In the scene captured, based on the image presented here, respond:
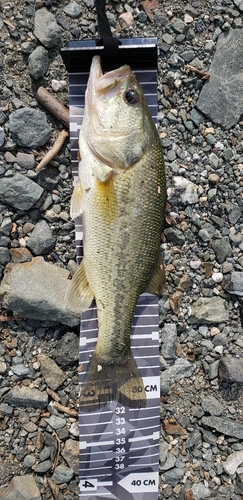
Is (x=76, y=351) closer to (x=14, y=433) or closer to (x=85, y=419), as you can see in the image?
(x=85, y=419)

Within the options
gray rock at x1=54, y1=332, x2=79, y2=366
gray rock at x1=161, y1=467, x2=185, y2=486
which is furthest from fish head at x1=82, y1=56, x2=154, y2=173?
gray rock at x1=161, y1=467, x2=185, y2=486

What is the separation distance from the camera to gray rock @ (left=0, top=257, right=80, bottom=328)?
126 inches

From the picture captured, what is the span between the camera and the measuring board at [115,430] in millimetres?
3262

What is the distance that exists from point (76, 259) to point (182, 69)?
71.0 inches

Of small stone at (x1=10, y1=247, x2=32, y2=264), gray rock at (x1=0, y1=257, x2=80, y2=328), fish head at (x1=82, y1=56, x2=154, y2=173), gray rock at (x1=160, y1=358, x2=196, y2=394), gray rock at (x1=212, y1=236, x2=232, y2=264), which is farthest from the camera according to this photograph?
gray rock at (x1=212, y1=236, x2=232, y2=264)

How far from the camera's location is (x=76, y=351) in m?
3.34

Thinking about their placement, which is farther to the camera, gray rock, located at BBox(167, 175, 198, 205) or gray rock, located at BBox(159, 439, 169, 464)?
gray rock, located at BBox(167, 175, 198, 205)

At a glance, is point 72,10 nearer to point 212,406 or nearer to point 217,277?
point 217,277

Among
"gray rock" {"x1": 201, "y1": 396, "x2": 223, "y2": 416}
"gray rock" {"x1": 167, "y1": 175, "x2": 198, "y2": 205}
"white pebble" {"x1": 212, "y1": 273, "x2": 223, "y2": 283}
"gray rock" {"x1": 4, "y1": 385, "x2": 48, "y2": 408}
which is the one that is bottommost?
"gray rock" {"x1": 201, "y1": 396, "x2": 223, "y2": 416}

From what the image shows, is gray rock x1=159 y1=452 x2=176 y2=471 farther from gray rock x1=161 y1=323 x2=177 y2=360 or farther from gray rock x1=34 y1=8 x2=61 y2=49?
gray rock x1=34 y1=8 x2=61 y2=49

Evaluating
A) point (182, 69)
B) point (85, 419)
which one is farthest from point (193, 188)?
point (85, 419)

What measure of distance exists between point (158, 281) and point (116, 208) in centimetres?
70

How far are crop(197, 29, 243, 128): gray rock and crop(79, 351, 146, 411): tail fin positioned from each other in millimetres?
2091

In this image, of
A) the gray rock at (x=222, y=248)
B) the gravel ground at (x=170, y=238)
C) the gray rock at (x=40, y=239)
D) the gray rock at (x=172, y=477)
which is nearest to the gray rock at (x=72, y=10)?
the gravel ground at (x=170, y=238)
